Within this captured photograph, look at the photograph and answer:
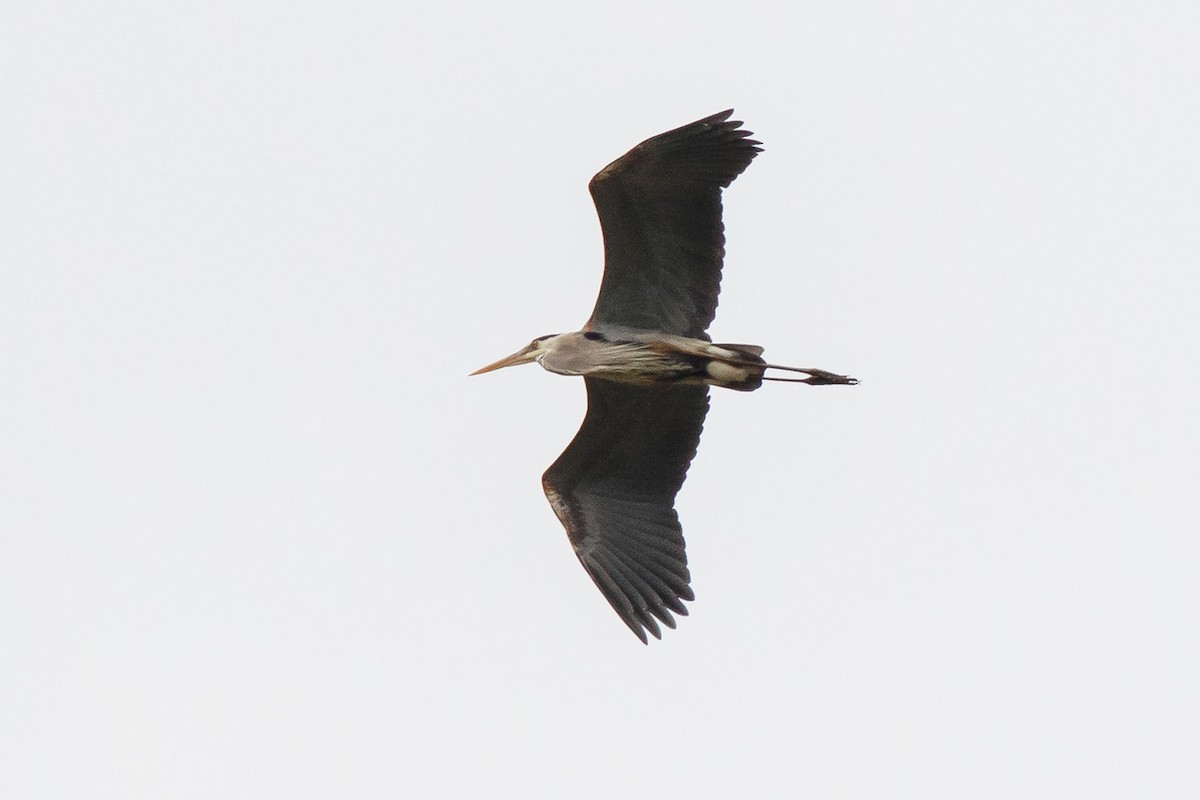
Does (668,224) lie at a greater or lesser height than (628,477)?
greater

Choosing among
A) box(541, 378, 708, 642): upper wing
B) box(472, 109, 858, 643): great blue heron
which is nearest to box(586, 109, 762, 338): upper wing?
box(472, 109, 858, 643): great blue heron

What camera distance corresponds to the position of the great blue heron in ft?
41.1

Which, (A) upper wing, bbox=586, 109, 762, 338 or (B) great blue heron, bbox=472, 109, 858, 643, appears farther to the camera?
(B) great blue heron, bbox=472, 109, 858, 643

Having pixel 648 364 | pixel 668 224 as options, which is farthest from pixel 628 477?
pixel 668 224

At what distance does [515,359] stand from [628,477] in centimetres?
128

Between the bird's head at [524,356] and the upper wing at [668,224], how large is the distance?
1.70 feet

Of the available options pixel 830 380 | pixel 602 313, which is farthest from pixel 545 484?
pixel 830 380

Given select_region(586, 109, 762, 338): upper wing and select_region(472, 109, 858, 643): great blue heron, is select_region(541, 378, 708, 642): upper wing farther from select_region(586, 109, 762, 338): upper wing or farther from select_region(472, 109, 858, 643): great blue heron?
select_region(586, 109, 762, 338): upper wing

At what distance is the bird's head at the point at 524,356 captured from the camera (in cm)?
1376

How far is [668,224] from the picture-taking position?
42.0 feet

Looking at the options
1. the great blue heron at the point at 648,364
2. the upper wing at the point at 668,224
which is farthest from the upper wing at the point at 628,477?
the upper wing at the point at 668,224

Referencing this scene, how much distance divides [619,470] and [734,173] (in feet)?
8.34

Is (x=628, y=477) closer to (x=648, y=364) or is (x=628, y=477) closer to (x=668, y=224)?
(x=648, y=364)

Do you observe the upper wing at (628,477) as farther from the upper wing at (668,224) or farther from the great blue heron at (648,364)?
the upper wing at (668,224)
